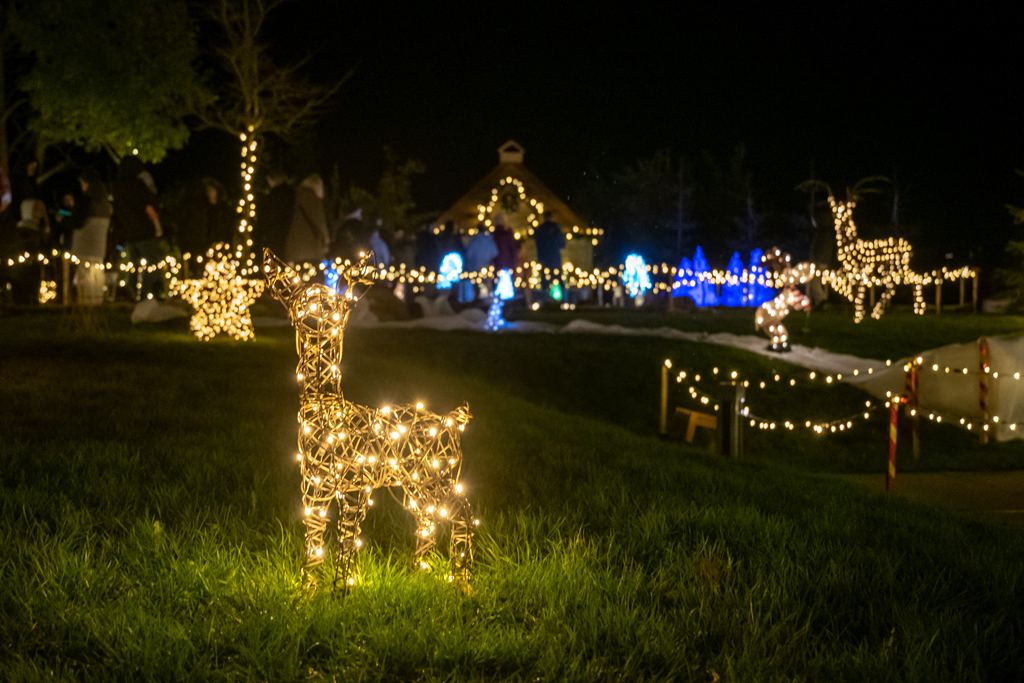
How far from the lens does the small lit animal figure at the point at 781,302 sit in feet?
50.3

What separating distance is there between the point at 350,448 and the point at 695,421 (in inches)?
277

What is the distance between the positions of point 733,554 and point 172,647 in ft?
9.40

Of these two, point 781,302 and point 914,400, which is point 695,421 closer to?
point 914,400

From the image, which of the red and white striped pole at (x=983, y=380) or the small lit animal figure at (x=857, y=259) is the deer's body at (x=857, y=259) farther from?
the red and white striped pole at (x=983, y=380)

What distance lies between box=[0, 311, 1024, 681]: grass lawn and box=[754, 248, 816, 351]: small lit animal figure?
26.5ft

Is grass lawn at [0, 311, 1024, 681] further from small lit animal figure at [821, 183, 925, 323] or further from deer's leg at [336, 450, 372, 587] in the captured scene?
small lit animal figure at [821, 183, 925, 323]

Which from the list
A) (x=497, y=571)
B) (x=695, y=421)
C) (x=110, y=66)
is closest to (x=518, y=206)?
(x=110, y=66)

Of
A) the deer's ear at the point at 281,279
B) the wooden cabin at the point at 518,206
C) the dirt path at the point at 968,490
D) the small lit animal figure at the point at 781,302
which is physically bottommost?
the dirt path at the point at 968,490

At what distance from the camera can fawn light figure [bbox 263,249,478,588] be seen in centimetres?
369

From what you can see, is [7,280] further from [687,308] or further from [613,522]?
[687,308]

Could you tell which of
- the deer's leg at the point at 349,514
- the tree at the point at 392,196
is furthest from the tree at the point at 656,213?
the deer's leg at the point at 349,514

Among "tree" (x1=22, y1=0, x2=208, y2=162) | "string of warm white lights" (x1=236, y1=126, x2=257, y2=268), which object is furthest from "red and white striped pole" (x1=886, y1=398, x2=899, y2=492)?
"tree" (x1=22, y1=0, x2=208, y2=162)

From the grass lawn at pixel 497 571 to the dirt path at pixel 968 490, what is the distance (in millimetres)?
1064

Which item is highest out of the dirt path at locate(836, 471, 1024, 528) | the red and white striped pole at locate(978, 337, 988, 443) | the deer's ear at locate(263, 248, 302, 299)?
the deer's ear at locate(263, 248, 302, 299)
